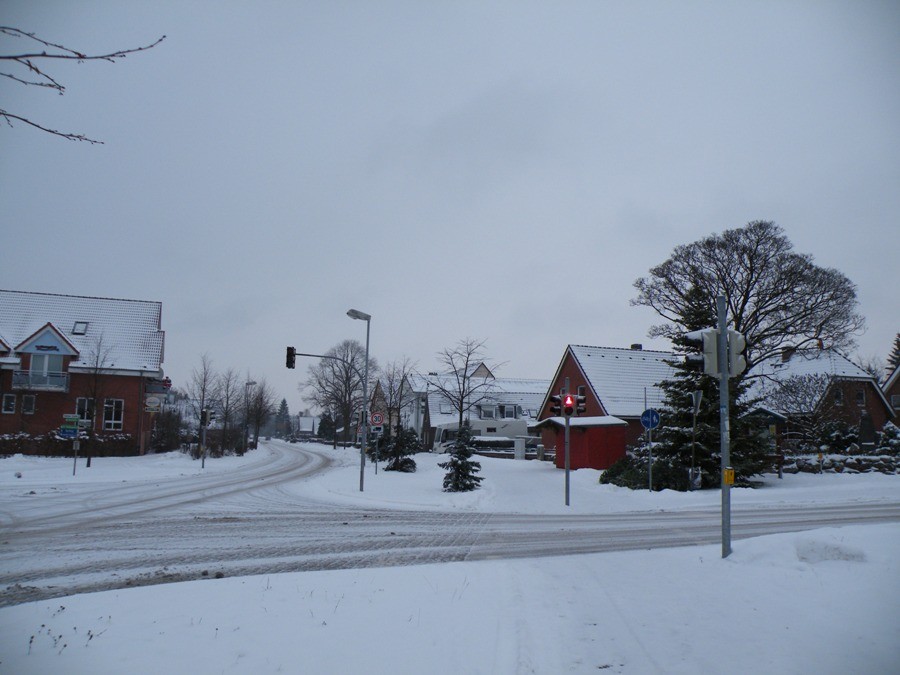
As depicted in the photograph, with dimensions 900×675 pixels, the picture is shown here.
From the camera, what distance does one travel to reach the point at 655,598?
25.2 feet

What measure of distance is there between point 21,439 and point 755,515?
4087 cm

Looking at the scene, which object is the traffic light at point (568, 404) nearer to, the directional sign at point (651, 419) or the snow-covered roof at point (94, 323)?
the directional sign at point (651, 419)

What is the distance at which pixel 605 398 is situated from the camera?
37500mm

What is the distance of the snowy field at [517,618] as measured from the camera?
212 inches

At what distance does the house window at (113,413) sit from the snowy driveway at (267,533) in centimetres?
2188

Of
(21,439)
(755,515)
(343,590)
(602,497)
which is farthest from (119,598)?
(21,439)

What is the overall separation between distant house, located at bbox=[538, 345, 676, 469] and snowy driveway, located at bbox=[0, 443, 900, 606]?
14.3m

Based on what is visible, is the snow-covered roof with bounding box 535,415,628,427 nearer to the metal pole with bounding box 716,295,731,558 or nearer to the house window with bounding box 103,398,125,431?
the metal pole with bounding box 716,295,731,558

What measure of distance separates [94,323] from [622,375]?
1512 inches

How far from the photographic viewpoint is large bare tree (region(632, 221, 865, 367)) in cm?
3256

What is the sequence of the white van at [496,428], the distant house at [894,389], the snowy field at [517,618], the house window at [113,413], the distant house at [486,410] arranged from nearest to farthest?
the snowy field at [517,618] < the house window at [113,413] < the distant house at [894,389] < the white van at [496,428] < the distant house at [486,410]

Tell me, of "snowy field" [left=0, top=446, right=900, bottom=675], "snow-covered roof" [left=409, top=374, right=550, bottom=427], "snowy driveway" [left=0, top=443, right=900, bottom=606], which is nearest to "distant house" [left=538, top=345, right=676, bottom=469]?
"snowy driveway" [left=0, top=443, right=900, bottom=606]

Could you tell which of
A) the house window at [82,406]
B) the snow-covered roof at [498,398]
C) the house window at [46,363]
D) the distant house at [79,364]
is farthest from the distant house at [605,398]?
the house window at [46,363]

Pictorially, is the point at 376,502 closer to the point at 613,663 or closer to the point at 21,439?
the point at 613,663
